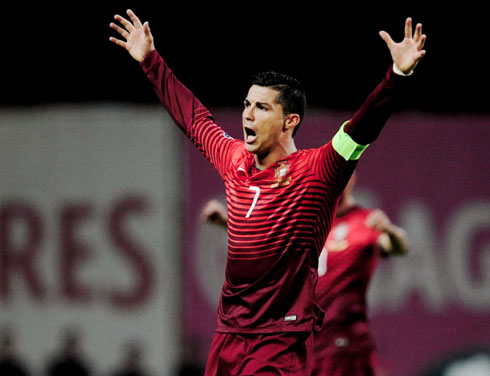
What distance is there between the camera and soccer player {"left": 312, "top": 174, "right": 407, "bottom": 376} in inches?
211

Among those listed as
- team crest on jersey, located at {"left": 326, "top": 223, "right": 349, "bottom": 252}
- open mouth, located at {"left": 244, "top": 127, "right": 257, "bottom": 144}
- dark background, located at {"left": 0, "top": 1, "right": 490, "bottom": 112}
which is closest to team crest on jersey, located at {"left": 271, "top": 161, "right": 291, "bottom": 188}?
open mouth, located at {"left": 244, "top": 127, "right": 257, "bottom": 144}

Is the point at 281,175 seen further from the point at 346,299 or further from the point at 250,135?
the point at 346,299

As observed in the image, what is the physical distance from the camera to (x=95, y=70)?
377 inches

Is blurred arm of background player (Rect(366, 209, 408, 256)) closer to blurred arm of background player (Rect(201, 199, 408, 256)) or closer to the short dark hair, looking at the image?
blurred arm of background player (Rect(201, 199, 408, 256))

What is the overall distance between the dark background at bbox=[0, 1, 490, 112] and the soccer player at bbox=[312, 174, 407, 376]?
4086 millimetres

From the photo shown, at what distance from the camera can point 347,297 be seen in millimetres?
5383

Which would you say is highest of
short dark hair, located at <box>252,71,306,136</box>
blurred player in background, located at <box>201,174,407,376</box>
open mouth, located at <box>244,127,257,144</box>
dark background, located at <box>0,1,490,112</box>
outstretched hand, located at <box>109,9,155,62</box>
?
dark background, located at <box>0,1,490,112</box>

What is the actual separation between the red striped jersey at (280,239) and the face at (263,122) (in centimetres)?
9

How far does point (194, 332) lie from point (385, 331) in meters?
1.84

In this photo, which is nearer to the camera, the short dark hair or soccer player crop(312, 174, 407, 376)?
the short dark hair

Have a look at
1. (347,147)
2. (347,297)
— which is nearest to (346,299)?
(347,297)

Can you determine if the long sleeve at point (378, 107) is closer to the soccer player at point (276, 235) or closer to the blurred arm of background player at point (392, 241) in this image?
the soccer player at point (276, 235)

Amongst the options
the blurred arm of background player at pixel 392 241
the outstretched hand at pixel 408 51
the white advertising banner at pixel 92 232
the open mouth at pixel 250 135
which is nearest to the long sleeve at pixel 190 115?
the open mouth at pixel 250 135

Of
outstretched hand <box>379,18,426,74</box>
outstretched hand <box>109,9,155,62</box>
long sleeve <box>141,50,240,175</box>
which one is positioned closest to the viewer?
outstretched hand <box>379,18,426,74</box>
